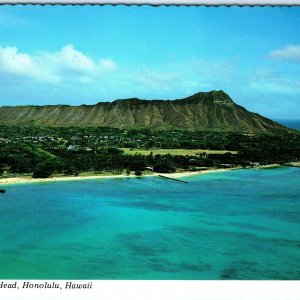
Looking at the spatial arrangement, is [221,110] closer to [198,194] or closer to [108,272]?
[198,194]

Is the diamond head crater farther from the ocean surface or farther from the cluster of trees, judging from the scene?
the ocean surface

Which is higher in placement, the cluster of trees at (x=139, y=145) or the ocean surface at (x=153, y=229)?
the cluster of trees at (x=139, y=145)

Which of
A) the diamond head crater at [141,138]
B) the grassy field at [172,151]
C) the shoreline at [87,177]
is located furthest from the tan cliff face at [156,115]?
the shoreline at [87,177]

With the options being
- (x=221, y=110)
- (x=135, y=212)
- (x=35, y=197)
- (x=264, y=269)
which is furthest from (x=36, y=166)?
(x=264, y=269)

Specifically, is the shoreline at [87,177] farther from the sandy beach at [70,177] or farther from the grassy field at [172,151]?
the grassy field at [172,151]

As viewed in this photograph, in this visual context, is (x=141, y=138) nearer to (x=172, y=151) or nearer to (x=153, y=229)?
(x=172, y=151)

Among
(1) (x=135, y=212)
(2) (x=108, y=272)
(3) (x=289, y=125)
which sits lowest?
(2) (x=108, y=272)
